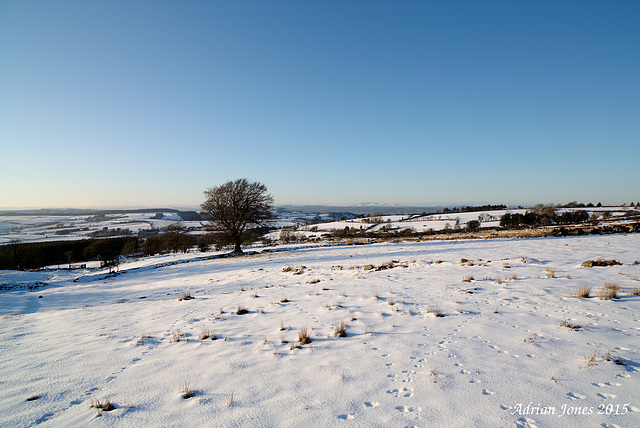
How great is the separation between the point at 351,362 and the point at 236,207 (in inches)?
1150

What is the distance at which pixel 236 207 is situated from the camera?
31.1 metres

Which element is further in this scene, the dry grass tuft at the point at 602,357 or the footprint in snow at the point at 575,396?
the dry grass tuft at the point at 602,357

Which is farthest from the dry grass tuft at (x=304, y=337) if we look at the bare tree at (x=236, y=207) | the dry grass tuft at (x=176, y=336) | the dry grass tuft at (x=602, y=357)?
the bare tree at (x=236, y=207)

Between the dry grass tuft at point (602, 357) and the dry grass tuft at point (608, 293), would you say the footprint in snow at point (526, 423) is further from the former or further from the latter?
the dry grass tuft at point (608, 293)

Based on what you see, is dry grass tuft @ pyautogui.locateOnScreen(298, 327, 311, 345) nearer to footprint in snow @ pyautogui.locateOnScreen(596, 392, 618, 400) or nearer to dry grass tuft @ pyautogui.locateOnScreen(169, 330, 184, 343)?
dry grass tuft @ pyautogui.locateOnScreen(169, 330, 184, 343)

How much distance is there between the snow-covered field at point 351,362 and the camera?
→ 10.7 ft

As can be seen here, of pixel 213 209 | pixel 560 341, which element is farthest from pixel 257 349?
pixel 213 209

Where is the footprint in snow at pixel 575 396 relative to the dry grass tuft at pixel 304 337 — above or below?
above

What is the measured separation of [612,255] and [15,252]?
82.3 meters

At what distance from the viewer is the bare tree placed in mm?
30938

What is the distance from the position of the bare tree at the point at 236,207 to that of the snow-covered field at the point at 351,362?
22209 millimetres

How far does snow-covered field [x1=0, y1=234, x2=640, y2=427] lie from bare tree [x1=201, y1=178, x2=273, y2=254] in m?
22.2

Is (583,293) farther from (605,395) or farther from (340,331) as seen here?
(340,331)

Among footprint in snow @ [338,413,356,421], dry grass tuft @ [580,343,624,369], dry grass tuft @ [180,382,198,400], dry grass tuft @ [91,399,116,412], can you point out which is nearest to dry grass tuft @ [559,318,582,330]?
dry grass tuft @ [580,343,624,369]
